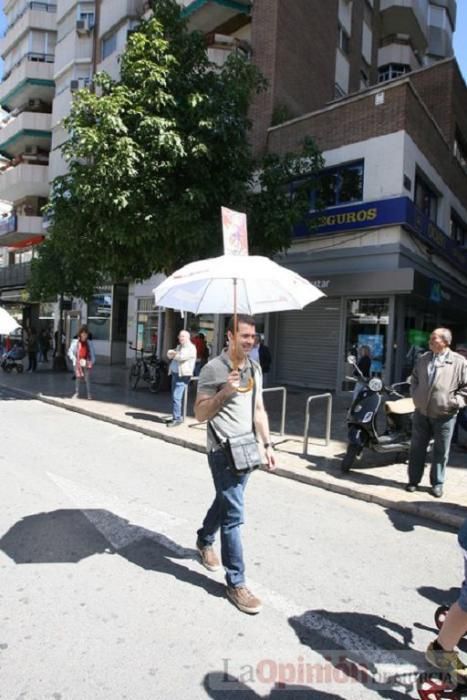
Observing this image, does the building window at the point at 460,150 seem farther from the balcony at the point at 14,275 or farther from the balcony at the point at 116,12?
the balcony at the point at 14,275

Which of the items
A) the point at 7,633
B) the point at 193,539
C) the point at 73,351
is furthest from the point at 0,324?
the point at 7,633

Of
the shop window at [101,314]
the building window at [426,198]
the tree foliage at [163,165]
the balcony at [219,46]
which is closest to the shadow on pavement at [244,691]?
the tree foliage at [163,165]

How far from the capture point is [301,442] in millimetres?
8109

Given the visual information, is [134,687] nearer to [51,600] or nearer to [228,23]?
[51,600]

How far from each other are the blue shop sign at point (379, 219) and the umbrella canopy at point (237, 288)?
9.74 metres

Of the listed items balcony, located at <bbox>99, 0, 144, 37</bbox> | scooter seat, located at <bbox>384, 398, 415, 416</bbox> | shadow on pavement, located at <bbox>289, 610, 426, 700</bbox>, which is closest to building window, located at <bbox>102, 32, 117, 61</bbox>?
balcony, located at <bbox>99, 0, 144, 37</bbox>

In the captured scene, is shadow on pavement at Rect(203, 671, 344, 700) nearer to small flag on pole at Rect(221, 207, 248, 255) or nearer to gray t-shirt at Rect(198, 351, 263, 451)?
gray t-shirt at Rect(198, 351, 263, 451)

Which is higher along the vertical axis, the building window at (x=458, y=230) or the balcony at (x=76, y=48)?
the balcony at (x=76, y=48)

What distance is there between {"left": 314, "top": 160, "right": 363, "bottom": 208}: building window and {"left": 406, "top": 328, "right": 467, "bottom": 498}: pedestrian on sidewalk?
368 inches

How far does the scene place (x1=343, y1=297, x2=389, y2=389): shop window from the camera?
43.0 ft

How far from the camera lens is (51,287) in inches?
691

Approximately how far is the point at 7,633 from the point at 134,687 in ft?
2.90

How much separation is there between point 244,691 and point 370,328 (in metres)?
11.9

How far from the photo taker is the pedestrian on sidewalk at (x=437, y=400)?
5.34m
